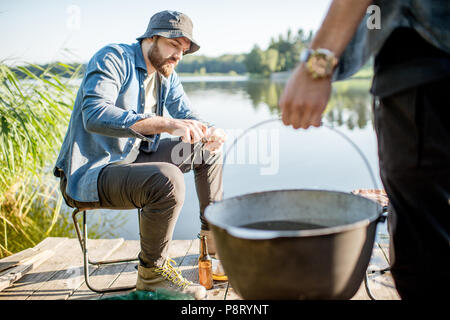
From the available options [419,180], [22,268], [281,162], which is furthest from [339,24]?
[281,162]

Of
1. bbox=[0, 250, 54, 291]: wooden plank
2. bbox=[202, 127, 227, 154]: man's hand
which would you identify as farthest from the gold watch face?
bbox=[0, 250, 54, 291]: wooden plank

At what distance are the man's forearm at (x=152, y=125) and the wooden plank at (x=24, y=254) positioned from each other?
1143 mm

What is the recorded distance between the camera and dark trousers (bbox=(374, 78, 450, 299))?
870 millimetres

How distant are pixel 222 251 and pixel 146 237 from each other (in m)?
1.00

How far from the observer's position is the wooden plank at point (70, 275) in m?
2.03

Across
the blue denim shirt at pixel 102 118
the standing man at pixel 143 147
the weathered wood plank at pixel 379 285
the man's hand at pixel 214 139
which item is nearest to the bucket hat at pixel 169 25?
the standing man at pixel 143 147

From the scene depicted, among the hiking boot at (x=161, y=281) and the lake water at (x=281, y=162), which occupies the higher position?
the hiking boot at (x=161, y=281)

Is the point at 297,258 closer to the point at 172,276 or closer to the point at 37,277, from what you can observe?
the point at 172,276

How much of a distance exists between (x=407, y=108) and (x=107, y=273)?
187 centimetres

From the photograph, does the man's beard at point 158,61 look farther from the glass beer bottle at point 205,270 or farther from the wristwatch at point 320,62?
the wristwatch at point 320,62

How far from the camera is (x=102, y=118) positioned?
1.82 meters

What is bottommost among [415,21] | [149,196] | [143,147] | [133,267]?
[133,267]

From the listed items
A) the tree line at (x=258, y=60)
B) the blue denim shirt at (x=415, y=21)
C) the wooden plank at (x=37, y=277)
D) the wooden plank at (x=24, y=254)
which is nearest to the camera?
the blue denim shirt at (x=415, y=21)
